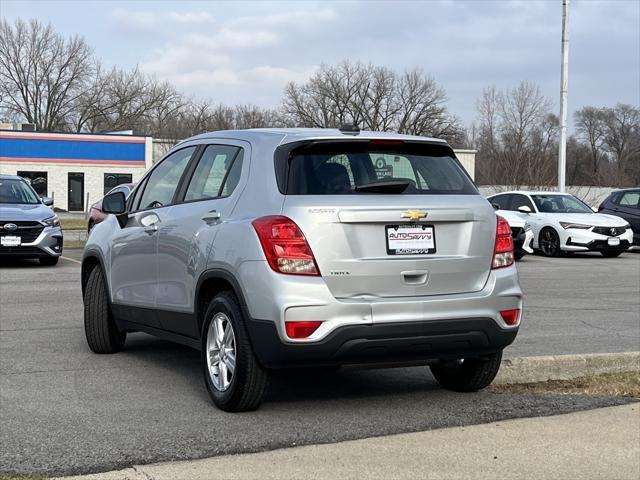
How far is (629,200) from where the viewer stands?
77.7 ft

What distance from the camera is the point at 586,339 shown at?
27.8 feet

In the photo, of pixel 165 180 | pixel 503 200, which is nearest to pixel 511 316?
pixel 165 180

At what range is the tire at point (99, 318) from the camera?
24.6 ft

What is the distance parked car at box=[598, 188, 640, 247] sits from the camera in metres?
23.1

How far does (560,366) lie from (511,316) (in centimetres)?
122

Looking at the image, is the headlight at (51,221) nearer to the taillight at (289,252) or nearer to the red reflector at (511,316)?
the taillight at (289,252)

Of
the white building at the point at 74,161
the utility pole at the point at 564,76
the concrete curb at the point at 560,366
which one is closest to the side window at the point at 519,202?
the utility pole at the point at 564,76

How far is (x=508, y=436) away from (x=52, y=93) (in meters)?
79.9

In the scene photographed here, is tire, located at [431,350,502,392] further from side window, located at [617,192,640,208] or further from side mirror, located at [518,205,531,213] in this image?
side window, located at [617,192,640,208]

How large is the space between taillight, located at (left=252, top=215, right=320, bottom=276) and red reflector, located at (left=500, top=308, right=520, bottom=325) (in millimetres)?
1260

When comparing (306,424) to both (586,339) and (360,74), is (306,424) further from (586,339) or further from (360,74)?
(360,74)

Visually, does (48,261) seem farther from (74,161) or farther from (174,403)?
(74,161)

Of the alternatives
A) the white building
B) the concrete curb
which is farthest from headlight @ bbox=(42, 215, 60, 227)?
the white building

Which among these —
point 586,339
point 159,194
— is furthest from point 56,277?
point 586,339
